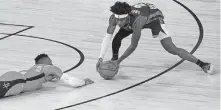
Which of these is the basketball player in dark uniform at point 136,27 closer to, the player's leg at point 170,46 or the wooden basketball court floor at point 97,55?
the player's leg at point 170,46

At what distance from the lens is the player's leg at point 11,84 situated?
7.82 metres

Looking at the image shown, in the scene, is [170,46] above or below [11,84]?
above

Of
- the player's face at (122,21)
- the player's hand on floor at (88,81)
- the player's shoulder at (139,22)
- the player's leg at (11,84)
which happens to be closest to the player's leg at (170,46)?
the player's shoulder at (139,22)

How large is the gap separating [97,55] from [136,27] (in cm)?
150

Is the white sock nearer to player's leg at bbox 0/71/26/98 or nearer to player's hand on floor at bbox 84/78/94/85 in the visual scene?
player's hand on floor at bbox 84/78/94/85

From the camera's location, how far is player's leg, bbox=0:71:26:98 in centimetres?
782

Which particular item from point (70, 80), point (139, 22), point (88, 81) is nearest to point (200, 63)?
point (139, 22)

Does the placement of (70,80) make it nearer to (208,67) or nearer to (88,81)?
(88,81)

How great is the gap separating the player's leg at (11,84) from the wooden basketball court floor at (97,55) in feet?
0.33

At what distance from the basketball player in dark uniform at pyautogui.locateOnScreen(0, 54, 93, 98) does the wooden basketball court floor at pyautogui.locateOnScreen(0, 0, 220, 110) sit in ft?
0.31

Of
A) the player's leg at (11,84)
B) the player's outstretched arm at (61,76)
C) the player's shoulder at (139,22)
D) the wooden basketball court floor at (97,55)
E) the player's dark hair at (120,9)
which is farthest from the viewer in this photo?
the player's shoulder at (139,22)

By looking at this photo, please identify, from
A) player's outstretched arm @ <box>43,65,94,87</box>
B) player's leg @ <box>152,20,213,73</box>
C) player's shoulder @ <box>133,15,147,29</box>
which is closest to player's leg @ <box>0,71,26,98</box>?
player's outstretched arm @ <box>43,65,94,87</box>

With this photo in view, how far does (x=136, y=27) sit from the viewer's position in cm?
852

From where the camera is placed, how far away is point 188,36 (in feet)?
35.8
